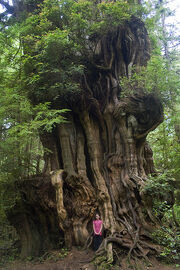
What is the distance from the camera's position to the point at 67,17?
830cm

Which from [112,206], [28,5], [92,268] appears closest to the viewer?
[92,268]

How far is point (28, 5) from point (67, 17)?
3290 mm

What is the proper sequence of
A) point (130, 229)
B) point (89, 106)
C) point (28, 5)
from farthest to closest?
point (28, 5)
point (89, 106)
point (130, 229)

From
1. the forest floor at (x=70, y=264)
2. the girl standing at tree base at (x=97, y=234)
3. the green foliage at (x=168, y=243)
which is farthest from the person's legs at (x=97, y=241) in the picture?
the green foliage at (x=168, y=243)

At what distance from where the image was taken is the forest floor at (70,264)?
235 inches

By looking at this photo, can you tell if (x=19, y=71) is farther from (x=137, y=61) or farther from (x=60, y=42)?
(x=137, y=61)

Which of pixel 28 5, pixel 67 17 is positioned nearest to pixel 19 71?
pixel 67 17

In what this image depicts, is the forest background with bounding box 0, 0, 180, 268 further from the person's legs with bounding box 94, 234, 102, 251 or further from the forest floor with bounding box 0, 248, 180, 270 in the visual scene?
the person's legs with bounding box 94, 234, 102, 251

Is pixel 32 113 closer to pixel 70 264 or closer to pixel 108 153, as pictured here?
pixel 108 153

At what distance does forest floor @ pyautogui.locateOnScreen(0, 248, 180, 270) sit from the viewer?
5.96m

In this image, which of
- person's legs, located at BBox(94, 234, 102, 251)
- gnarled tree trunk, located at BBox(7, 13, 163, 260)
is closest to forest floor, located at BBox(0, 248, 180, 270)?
person's legs, located at BBox(94, 234, 102, 251)

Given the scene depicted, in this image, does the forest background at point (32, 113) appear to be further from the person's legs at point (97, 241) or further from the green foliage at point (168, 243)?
the person's legs at point (97, 241)

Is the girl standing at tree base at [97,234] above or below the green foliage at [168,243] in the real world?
above

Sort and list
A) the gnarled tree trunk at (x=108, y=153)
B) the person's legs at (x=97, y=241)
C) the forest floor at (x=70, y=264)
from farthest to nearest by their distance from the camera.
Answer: the gnarled tree trunk at (x=108, y=153), the person's legs at (x=97, y=241), the forest floor at (x=70, y=264)
